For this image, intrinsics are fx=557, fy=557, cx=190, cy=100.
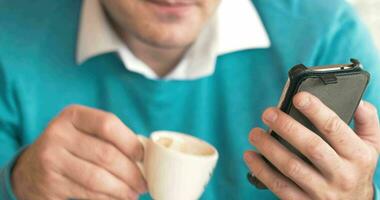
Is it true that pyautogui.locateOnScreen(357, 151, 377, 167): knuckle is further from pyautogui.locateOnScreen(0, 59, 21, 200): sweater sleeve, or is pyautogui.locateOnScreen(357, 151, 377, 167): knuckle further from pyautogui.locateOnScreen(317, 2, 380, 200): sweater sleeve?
pyautogui.locateOnScreen(0, 59, 21, 200): sweater sleeve

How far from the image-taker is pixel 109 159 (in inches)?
26.0

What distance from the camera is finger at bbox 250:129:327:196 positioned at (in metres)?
0.66

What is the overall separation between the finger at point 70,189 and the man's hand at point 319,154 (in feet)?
0.68

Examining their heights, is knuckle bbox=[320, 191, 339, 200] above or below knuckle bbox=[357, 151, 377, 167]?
below

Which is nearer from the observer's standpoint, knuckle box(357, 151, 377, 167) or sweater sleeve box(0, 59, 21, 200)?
knuckle box(357, 151, 377, 167)

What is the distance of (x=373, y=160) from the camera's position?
0.68m

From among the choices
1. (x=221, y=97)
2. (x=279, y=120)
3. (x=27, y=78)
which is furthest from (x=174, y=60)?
(x=279, y=120)

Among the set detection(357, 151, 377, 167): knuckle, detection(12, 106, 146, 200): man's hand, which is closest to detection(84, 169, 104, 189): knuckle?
detection(12, 106, 146, 200): man's hand

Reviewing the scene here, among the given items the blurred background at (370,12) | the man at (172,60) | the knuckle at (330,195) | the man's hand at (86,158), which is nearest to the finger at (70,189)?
the man's hand at (86,158)

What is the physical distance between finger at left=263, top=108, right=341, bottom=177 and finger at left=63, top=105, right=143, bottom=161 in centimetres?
16

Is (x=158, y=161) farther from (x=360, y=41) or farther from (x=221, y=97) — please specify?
(x=360, y=41)

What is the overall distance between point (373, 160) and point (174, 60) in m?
0.41

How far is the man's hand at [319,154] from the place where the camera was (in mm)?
632

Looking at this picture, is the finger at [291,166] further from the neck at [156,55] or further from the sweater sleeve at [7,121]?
the sweater sleeve at [7,121]
